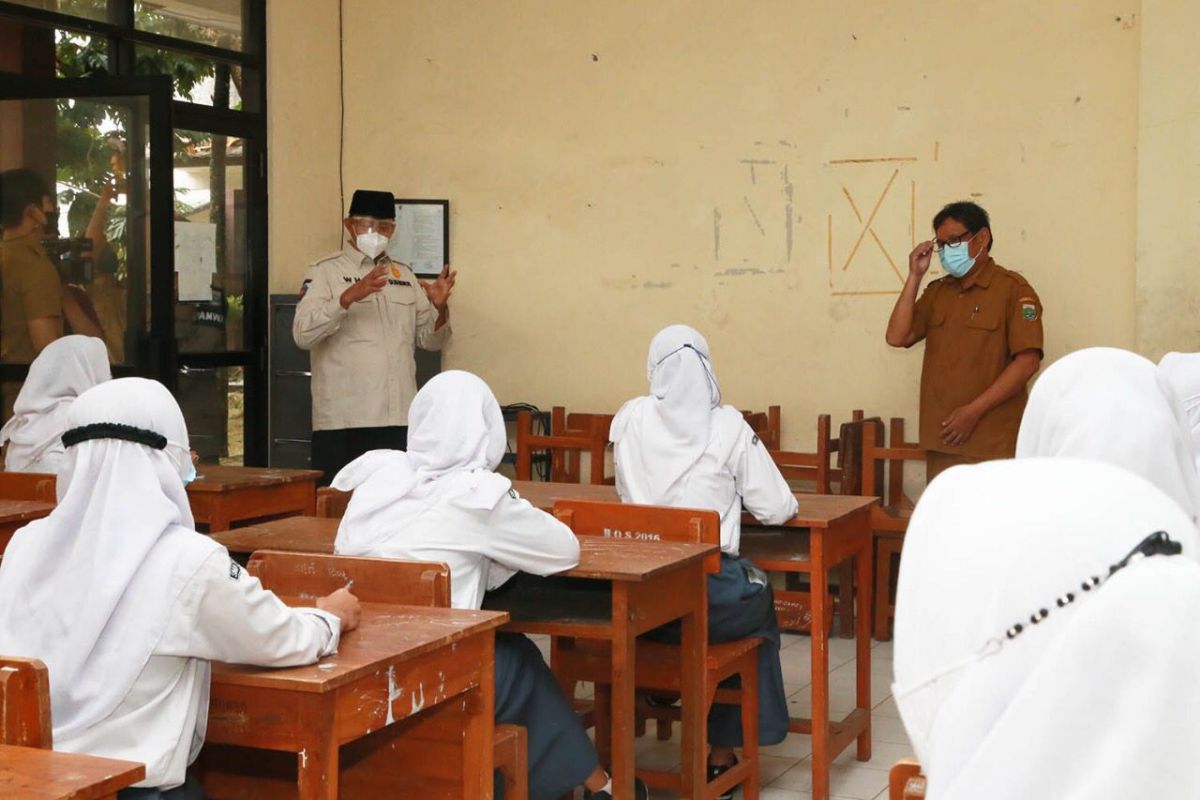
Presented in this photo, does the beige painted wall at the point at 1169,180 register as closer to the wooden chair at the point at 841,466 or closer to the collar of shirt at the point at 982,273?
the collar of shirt at the point at 982,273

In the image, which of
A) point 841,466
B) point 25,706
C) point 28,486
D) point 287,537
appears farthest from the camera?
point 841,466

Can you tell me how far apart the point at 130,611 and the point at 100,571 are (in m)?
0.08

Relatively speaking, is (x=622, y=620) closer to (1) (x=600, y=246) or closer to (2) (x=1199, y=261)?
(2) (x=1199, y=261)

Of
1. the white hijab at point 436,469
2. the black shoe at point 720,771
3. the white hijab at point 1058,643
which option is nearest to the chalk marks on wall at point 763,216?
the black shoe at point 720,771

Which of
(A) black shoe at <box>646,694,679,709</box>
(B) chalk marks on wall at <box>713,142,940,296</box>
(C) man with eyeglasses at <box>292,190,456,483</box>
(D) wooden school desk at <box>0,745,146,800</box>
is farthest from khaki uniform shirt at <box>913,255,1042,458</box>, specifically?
(D) wooden school desk at <box>0,745,146,800</box>

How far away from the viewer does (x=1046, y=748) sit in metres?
0.96

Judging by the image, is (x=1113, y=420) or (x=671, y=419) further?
(x=671, y=419)

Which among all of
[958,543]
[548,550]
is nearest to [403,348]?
[548,550]

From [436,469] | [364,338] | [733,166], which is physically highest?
[733,166]

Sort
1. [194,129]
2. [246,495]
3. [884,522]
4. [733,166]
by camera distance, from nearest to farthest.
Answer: [246,495]
[884,522]
[733,166]
[194,129]

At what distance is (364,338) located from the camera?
6.24 meters

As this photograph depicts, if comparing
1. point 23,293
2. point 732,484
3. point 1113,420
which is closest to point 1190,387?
point 732,484

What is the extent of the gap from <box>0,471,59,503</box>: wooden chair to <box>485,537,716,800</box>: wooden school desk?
170 cm

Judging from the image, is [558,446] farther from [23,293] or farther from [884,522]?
[23,293]
